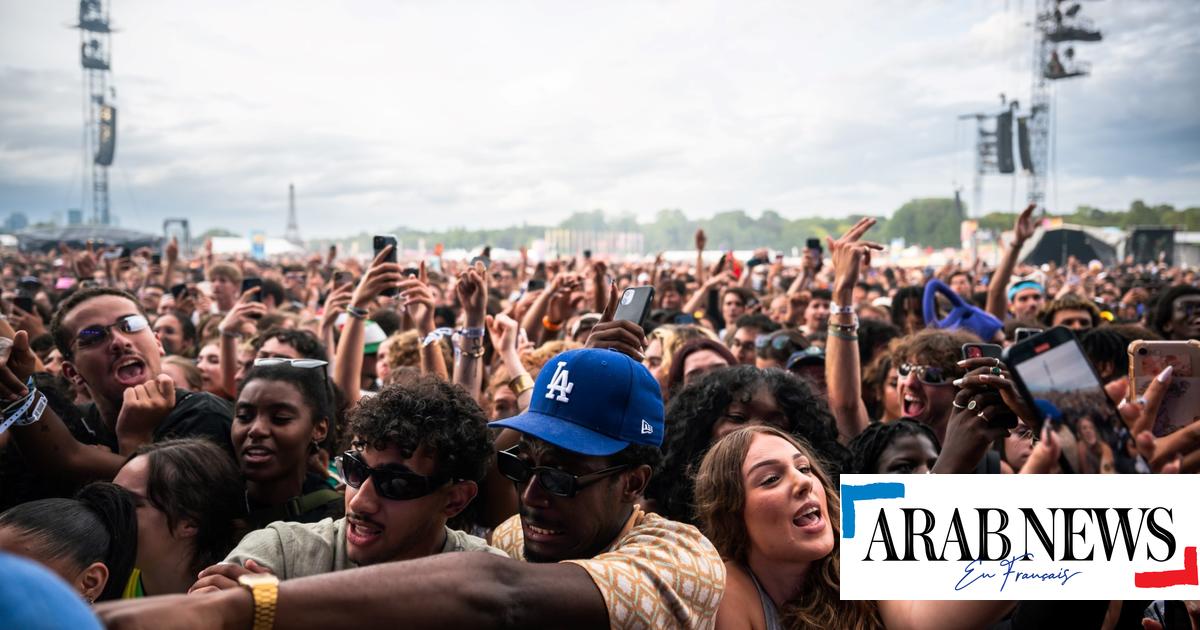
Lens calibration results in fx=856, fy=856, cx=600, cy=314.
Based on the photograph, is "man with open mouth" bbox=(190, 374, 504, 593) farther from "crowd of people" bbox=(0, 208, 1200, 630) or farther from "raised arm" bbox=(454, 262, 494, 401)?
"raised arm" bbox=(454, 262, 494, 401)

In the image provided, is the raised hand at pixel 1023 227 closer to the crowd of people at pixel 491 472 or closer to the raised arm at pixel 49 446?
the crowd of people at pixel 491 472

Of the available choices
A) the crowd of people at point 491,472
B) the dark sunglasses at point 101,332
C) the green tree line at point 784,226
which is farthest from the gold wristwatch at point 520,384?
the green tree line at point 784,226

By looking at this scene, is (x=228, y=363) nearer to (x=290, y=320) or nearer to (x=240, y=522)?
(x=290, y=320)

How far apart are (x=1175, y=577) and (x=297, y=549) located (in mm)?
2162

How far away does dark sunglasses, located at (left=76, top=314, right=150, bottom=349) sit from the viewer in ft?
12.7

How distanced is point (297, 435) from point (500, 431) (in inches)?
31.7

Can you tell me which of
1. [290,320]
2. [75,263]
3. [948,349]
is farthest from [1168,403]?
[75,263]

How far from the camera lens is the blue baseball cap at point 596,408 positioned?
2312 millimetres

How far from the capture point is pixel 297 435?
133 inches

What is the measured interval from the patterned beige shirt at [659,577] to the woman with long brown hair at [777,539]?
0.44 m

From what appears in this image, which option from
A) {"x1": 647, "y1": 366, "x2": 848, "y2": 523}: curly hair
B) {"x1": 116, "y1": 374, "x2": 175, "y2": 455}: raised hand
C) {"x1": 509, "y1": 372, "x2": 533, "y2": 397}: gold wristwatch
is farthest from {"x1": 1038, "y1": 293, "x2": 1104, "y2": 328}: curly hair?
{"x1": 116, "y1": 374, "x2": 175, "y2": 455}: raised hand

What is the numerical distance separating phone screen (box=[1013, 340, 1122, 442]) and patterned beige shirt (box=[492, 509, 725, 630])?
80 cm

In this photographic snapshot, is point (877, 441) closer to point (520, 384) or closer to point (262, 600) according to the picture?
point (520, 384)

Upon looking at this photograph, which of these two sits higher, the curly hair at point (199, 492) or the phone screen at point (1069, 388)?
the phone screen at point (1069, 388)
